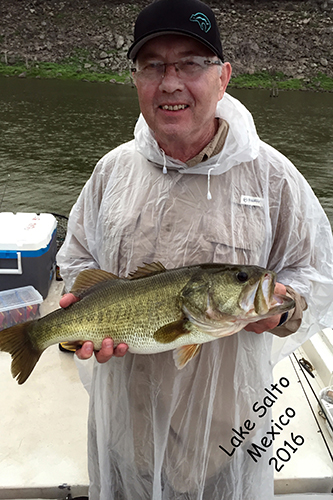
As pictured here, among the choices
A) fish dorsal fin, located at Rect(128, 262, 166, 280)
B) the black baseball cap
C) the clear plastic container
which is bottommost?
the clear plastic container

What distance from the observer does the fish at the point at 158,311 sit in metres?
1.66

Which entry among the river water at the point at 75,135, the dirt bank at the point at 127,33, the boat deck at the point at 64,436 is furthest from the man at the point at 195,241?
the dirt bank at the point at 127,33

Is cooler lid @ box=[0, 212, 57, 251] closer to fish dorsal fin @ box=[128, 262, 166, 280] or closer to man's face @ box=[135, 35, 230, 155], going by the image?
Result: fish dorsal fin @ box=[128, 262, 166, 280]

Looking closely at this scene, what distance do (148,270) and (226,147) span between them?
67 cm

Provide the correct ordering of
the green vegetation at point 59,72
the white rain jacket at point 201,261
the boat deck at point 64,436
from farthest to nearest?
the green vegetation at point 59,72 → the boat deck at point 64,436 → the white rain jacket at point 201,261

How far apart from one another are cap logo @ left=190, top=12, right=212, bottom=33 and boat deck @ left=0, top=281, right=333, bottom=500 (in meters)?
2.11

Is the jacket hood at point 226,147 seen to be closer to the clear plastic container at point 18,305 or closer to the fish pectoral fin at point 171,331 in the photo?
the fish pectoral fin at point 171,331

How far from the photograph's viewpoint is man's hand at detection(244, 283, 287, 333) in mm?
1754

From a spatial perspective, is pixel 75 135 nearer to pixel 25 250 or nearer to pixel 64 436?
pixel 25 250

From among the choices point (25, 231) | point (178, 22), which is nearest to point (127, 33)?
point (25, 231)

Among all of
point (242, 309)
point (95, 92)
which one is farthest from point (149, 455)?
point (95, 92)

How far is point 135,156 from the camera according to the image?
2055 mm

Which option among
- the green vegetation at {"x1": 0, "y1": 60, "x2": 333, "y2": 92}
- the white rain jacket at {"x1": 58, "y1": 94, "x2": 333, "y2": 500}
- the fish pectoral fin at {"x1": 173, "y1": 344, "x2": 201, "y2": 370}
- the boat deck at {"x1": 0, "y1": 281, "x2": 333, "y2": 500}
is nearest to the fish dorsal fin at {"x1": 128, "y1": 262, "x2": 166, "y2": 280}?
the white rain jacket at {"x1": 58, "y1": 94, "x2": 333, "y2": 500}

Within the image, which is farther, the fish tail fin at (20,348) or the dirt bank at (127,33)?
the dirt bank at (127,33)
